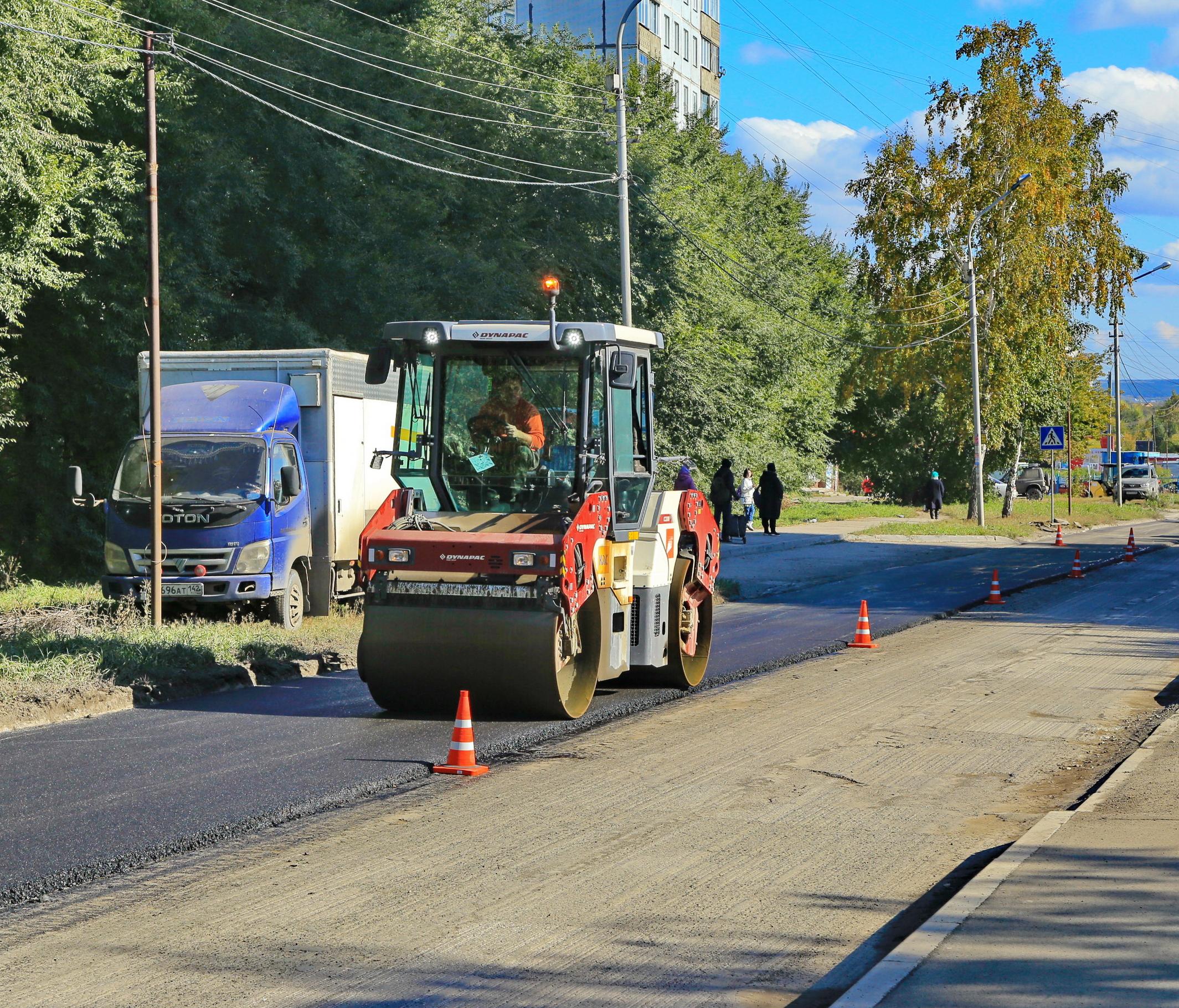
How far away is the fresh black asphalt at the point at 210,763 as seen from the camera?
7824mm

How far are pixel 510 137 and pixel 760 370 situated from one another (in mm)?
14202

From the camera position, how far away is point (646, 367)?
44.2 ft

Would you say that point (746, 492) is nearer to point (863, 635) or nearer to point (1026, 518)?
point (1026, 518)

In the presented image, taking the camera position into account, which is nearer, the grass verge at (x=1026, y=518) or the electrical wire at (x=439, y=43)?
the electrical wire at (x=439, y=43)

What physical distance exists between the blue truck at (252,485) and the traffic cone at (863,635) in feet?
20.4

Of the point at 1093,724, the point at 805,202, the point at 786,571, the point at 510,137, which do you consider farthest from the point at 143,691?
the point at 805,202

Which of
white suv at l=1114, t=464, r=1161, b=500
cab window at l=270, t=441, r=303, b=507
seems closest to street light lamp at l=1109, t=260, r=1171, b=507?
white suv at l=1114, t=464, r=1161, b=500

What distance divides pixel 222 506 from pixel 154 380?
66.9 inches

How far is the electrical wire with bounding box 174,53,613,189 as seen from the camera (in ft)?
94.5

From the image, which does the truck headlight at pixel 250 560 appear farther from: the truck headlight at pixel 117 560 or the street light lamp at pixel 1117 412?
the street light lamp at pixel 1117 412

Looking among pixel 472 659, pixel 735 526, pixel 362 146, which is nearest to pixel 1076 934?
pixel 472 659

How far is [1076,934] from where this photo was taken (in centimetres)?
583

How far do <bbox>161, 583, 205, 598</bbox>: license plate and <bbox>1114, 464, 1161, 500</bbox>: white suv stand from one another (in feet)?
230

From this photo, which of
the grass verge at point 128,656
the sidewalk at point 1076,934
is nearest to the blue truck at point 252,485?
the grass verge at point 128,656
